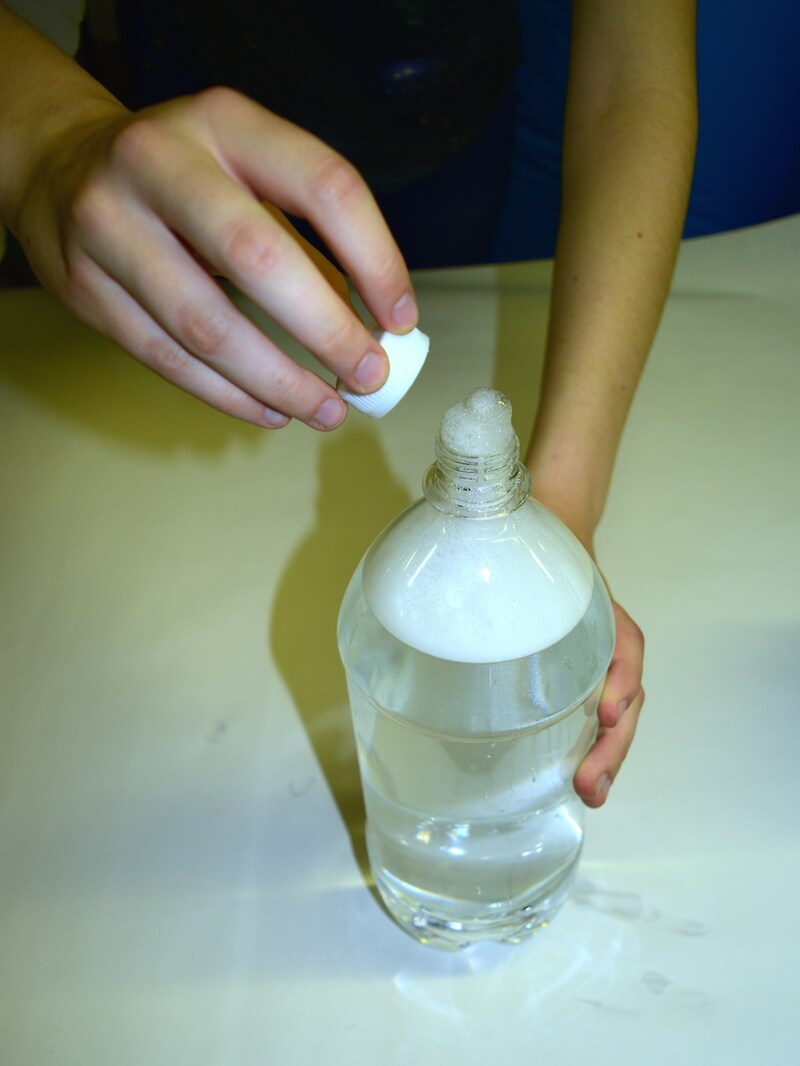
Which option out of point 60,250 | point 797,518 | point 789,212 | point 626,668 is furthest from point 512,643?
point 789,212

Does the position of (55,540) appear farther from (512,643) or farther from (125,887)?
(512,643)

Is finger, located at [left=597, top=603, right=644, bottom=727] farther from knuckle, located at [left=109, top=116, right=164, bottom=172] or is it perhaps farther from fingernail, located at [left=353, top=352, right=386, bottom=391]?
knuckle, located at [left=109, top=116, right=164, bottom=172]

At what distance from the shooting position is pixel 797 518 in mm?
677

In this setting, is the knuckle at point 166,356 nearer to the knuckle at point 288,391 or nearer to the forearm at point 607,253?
the knuckle at point 288,391

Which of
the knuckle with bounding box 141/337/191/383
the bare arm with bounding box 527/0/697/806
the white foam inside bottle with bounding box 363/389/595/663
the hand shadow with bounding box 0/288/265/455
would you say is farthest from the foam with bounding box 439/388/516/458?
the hand shadow with bounding box 0/288/265/455

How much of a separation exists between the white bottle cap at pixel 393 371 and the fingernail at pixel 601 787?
209mm

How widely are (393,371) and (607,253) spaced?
359mm

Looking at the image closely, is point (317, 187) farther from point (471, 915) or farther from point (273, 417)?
point (471, 915)

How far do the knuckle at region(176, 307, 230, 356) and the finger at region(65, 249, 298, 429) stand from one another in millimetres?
29

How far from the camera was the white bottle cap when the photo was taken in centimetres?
38

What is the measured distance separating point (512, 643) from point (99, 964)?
0.26 m

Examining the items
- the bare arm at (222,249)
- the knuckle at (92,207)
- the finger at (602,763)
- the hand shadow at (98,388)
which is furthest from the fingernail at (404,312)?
the hand shadow at (98,388)

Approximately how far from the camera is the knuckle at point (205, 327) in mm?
370

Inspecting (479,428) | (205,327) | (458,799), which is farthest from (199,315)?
(458,799)
